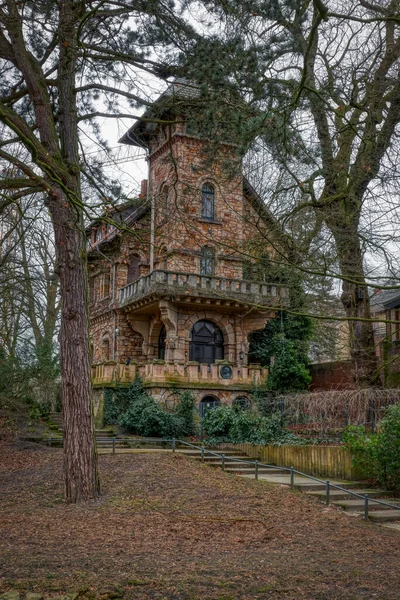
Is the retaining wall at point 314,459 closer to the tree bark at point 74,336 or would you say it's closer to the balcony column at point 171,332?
the tree bark at point 74,336

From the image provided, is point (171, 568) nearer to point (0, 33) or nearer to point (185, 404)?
point (0, 33)

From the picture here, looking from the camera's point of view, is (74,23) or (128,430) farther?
(128,430)

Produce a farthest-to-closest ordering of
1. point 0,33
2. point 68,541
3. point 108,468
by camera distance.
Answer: point 108,468 < point 0,33 < point 68,541

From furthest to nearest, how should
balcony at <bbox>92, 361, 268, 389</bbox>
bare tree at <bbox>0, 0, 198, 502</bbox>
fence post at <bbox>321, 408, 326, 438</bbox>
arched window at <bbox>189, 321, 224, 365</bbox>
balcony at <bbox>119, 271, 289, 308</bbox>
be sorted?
arched window at <bbox>189, 321, 224, 365</bbox> < balcony at <bbox>119, 271, 289, 308</bbox> < balcony at <bbox>92, 361, 268, 389</bbox> < fence post at <bbox>321, 408, 326, 438</bbox> < bare tree at <bbox>0, 0, 198, 502</bbox>

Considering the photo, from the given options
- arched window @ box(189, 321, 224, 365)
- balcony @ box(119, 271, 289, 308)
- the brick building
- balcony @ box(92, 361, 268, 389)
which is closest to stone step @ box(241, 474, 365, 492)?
the brick building

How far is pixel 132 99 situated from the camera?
12.1m

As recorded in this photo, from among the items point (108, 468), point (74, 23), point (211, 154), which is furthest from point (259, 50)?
point (108, 468)

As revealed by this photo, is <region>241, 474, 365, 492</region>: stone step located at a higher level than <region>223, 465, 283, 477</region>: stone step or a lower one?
lower

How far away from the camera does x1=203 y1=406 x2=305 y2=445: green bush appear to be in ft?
54.6

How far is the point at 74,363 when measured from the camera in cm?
1051

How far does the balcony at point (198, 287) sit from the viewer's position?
23.7m

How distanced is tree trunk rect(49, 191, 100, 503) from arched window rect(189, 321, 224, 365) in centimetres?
1507

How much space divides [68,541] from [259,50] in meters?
7.51

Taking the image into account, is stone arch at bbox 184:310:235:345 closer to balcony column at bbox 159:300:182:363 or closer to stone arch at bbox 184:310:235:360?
stone arch at bbox 184:310:235:360
